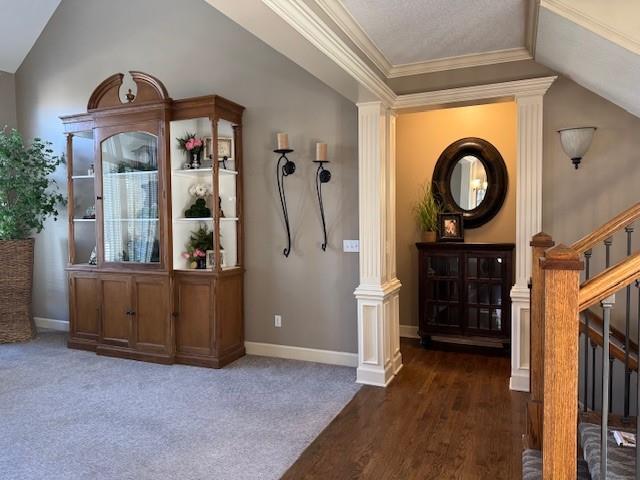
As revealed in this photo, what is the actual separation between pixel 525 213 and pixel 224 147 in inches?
105

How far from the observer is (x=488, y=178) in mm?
4914

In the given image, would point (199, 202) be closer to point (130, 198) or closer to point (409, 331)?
point (130, 198)

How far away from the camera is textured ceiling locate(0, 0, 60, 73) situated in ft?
17.7

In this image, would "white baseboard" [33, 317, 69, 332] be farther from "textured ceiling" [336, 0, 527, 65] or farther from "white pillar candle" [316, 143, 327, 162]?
"textured ceiling" [336, 0, 527, 65]

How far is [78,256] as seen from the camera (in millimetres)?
5441

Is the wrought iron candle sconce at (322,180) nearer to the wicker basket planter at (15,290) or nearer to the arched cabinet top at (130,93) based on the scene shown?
the arched cabinet top at (130,93)

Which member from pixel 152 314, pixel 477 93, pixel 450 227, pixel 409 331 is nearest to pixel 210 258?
pixel 152 314

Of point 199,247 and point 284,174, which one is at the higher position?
point 284,174

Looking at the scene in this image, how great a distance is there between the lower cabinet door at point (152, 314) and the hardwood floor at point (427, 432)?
6.38 ft

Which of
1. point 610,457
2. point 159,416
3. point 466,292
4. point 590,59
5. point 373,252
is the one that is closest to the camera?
point 610,457

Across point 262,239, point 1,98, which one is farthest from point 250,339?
point 1,98

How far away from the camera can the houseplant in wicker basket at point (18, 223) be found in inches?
199

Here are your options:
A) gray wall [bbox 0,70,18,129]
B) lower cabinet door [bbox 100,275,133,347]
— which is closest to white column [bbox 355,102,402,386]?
lower cabinet door [bbox 100,275,133,347]

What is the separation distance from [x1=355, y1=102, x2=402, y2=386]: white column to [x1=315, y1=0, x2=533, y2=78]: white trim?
13.2 inches
